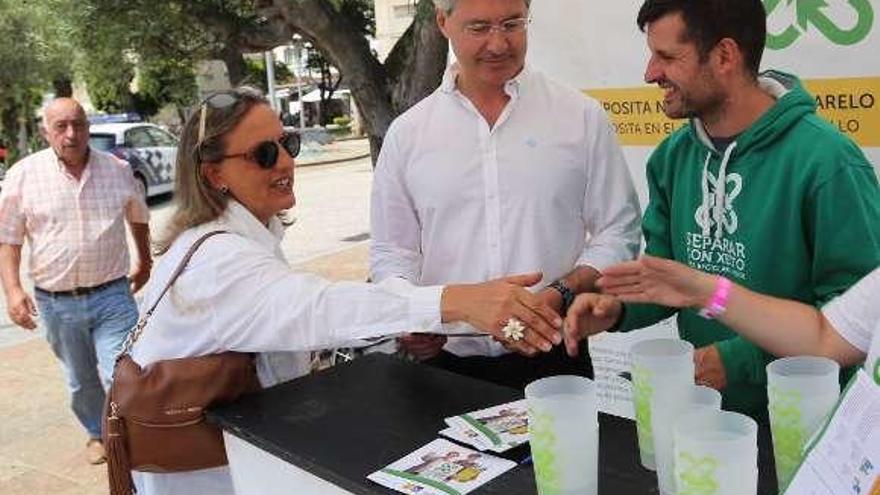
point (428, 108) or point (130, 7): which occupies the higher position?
point (130, 7)

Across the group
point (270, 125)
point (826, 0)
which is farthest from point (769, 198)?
point (826, 0)

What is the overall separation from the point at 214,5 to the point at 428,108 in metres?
3.59

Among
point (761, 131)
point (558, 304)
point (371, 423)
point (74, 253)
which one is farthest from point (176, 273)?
point (74, 253)

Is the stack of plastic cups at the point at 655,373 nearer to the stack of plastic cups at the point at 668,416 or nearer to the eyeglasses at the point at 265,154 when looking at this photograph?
the stack of plastic cups at the point at 668,416

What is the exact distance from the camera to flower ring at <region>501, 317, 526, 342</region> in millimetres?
1978

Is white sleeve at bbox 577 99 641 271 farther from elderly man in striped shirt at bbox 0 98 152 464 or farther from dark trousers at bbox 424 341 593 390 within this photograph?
elderly man in striped shirt at bbox 0 98 152 464

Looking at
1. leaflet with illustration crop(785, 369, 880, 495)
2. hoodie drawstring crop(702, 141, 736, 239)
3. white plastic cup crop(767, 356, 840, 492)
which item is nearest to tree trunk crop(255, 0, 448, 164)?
hoodie drawstring crop(702, 141, 736, 239)

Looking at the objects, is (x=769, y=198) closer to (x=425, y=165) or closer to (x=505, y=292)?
(x=505, y=292)

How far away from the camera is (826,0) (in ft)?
10.4

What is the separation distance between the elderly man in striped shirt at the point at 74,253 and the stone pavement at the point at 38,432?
0.21 m

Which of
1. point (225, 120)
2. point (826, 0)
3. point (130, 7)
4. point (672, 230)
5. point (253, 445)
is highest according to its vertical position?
point (130, 7)

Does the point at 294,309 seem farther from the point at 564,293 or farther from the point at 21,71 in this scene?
the point at 21,71

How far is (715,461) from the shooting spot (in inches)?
46.8

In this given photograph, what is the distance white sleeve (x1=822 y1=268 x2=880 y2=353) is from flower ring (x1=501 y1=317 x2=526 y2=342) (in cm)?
65
